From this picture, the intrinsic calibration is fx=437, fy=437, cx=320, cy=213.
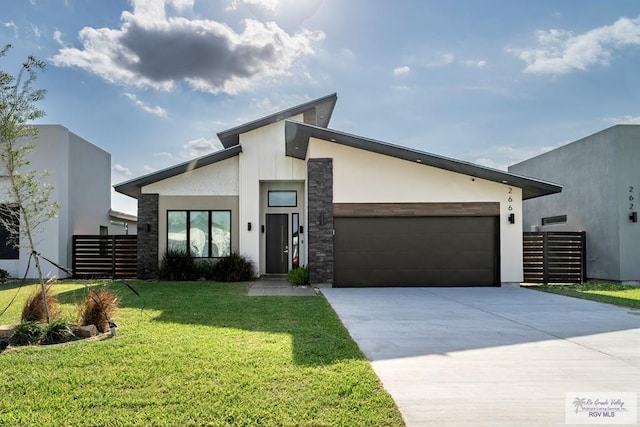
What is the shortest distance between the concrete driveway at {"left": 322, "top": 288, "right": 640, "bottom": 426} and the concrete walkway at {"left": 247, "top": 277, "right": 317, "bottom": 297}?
1.82 meters

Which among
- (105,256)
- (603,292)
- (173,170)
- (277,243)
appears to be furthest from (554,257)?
(105,256)

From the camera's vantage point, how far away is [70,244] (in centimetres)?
1627

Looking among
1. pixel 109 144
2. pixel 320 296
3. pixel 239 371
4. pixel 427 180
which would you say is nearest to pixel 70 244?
pixel 109 144

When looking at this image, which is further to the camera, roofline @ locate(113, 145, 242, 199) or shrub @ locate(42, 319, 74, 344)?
roofline @ locate(113, 145, 242, 199)

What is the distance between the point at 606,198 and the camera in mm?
15047

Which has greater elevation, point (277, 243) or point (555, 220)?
point (555, 220)

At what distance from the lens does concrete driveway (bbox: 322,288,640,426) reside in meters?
3.88

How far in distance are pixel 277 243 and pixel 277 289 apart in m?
4.11

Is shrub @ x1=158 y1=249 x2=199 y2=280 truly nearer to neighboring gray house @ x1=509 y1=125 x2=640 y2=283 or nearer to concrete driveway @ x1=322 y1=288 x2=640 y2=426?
concrete driveway @ x1=322 y1=288 x2=640 y2=426

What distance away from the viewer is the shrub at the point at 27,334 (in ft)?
19.6

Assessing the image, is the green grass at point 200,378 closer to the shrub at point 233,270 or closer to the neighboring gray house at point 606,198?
the shrub at point 233,270

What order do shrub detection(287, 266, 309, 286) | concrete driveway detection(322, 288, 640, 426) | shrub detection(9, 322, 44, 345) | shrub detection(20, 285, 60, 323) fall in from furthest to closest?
1. shrub detection(287, 266, 309, 286)
2. shrub detection(20, 285, 60, 323)
3. shrub detection(9, 322, 44, 345)
4. concrete driveway detection(322, 288, 640, 426)

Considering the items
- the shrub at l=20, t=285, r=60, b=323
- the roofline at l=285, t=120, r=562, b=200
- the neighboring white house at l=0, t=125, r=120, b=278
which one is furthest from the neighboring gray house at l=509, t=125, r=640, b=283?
the neighboring white house at l=0, t=125, r=120, b=278

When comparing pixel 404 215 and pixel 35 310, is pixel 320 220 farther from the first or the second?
pixel 35 310
